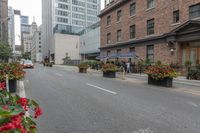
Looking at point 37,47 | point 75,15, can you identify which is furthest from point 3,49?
point 37,47

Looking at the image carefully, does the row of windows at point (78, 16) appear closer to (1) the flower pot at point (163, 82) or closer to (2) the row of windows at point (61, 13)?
(2) the row of windows at point (61, 13)

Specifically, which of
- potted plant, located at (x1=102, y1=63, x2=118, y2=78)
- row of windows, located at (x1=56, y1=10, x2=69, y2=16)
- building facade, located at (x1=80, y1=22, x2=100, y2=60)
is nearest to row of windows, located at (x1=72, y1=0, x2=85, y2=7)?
row of windows, located at (x1=56, y1=10, x2=69, y2=16)

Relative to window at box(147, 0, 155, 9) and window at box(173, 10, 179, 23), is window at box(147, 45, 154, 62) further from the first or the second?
window at box(147, 0, 155, 9)

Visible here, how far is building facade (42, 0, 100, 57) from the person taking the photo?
94312 millimetres

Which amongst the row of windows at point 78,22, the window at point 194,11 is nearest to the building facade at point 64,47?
the row of windows at point 78,22

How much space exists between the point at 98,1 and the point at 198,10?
108215 millimetres

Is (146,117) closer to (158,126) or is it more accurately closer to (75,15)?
(158,126)

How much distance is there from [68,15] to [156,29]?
8222 centimetres

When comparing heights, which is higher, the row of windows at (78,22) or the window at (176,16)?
the row of windows at (78,22)

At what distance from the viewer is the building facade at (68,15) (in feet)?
309

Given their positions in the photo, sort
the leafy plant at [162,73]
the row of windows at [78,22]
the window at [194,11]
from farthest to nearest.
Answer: the row of windows at [78,22] < the window at [194,11] < the leafy plant at [162,73]

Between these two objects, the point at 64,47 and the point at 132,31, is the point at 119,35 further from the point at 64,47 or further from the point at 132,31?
the point at 64,47

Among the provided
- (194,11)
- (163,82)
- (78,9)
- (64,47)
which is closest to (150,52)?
(194,11)

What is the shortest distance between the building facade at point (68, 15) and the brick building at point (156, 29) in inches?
2222
